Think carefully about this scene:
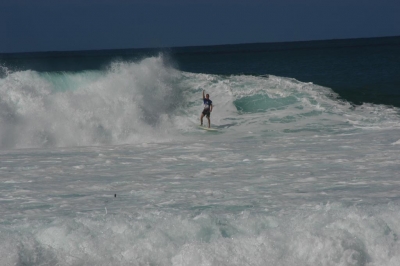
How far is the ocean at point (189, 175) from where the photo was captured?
7230 millimetres

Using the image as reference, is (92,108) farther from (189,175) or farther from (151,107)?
(189,175)

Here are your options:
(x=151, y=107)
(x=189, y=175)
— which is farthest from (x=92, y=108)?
(x=189, y=175)

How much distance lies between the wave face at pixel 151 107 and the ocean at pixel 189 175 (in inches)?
2.3

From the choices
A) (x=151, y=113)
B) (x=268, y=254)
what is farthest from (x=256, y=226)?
(x=151, y=113)

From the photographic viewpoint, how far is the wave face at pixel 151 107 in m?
16.9

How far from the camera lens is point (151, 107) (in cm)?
1989

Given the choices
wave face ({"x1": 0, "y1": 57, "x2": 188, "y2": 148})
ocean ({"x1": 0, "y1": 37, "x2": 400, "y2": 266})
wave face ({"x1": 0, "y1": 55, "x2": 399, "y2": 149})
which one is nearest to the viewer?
ocean ({"x1": 0, "y1": 37, "x2": 400, "y2": 266})

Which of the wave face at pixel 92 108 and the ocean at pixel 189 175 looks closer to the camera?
the ocean at pixel 189 175

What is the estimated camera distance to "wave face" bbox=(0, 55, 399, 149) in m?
16.9

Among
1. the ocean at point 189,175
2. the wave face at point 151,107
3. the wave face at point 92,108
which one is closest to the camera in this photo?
the ocean at point 189,175

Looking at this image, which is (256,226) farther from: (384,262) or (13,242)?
(13,242)

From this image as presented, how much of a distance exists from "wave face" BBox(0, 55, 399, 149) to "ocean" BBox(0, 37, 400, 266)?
0.19ft

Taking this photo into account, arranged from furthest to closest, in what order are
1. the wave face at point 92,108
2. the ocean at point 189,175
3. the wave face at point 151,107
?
1. the wave face at point 151,107
2. the wave face at point 92,108
3. the ocean at point 189,175

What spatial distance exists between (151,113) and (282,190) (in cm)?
1030
